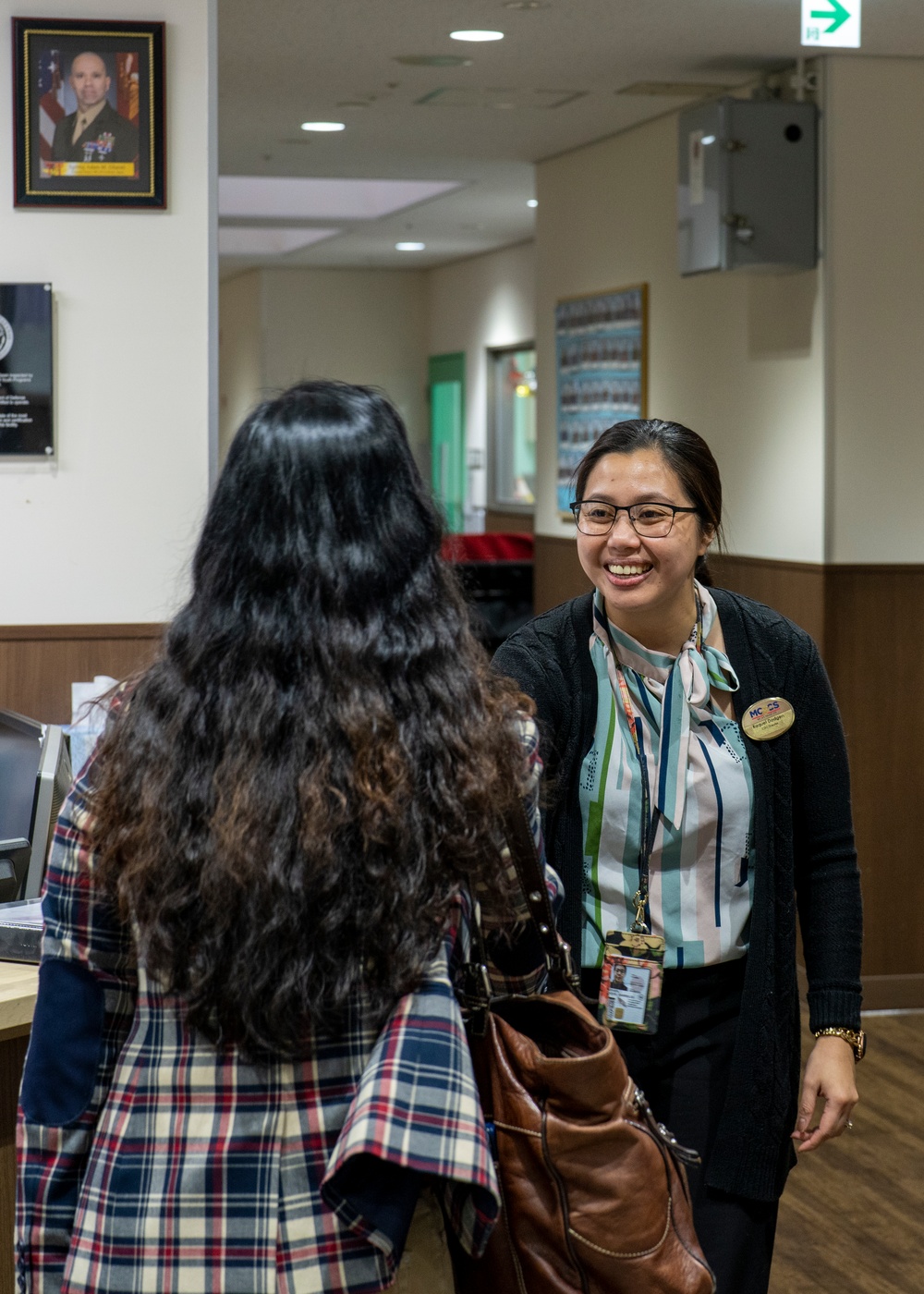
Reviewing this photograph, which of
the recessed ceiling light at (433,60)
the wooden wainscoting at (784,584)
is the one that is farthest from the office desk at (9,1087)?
the recessed ceiling light at (433,60)

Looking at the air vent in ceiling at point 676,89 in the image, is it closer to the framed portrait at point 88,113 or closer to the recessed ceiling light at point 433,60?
the recessed ceiling light at point 433,60

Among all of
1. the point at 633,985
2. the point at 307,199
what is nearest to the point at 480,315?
the point at 307,199

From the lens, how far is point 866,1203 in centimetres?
356

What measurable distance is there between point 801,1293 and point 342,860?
236 centimetres

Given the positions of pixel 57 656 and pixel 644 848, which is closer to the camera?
pixel 644 848

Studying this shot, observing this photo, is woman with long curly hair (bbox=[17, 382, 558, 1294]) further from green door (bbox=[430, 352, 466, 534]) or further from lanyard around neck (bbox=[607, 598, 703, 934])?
green door (bbox=[430, 352, 466, 534])

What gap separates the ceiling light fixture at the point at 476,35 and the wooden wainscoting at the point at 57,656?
2397 mm

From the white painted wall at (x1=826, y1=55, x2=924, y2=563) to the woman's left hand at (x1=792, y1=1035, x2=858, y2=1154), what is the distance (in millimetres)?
3094

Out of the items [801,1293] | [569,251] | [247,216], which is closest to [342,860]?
[801,1293]

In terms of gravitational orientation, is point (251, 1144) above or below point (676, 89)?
below

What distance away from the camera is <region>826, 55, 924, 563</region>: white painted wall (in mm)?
4750

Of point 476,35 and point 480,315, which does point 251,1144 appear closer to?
point 476,35

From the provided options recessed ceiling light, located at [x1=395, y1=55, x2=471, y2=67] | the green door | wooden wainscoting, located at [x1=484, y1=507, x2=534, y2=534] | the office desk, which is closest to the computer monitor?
the office desk

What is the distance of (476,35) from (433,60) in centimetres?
38
